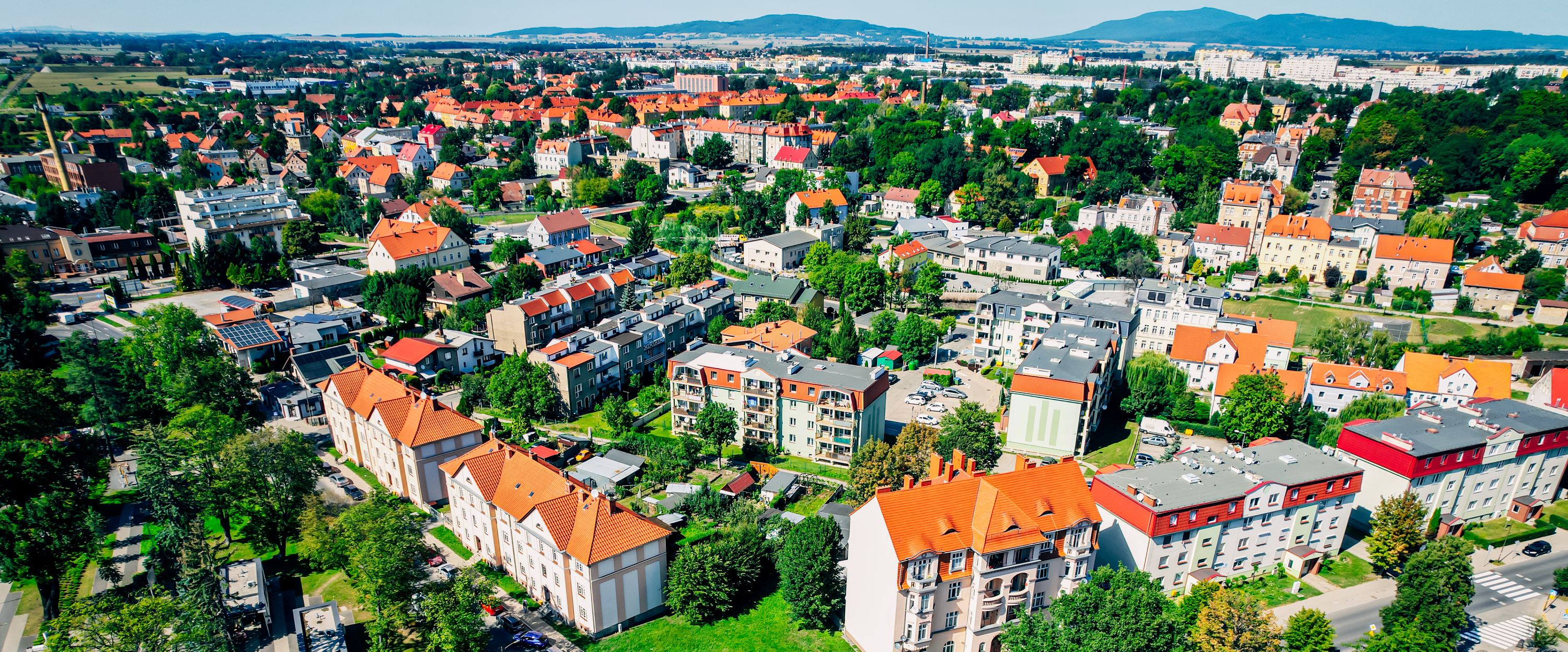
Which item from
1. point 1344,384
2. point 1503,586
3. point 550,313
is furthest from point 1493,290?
point 550,313

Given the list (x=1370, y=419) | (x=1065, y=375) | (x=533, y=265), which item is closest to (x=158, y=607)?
(x=1065, y=375)

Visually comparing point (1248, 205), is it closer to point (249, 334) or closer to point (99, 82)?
point (249, 334)

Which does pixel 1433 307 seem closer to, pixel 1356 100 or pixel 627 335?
pixel 627 335

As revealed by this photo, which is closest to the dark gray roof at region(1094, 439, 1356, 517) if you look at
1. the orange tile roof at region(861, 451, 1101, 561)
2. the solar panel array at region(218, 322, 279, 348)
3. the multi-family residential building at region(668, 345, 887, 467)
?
the orange tile roof at region(861, 451, 1101, 561)

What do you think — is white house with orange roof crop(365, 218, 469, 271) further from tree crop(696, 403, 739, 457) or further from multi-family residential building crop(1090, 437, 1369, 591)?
multi-family residential building crop(1090, 437, 1369, 591)

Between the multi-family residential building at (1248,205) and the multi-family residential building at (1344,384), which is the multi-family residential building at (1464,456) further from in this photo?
the multi-family residential building at (1248,205)

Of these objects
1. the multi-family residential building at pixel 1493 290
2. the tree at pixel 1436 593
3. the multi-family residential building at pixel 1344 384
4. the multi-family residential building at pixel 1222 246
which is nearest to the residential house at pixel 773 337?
the multi-family residential building at pixel 1344 384

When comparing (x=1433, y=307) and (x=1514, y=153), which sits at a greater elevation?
(x=1514, y=153)
